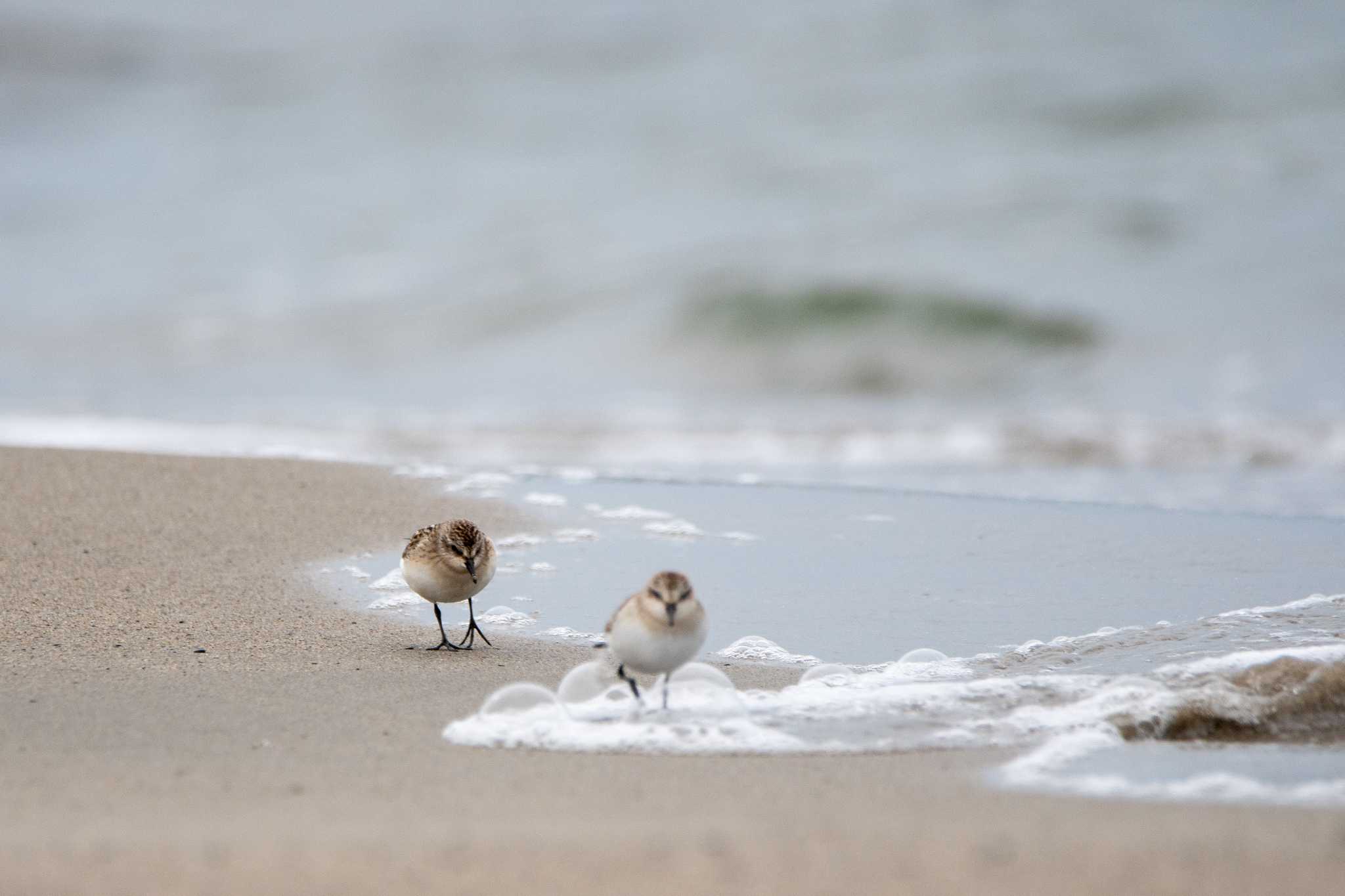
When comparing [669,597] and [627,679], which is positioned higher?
[669,597]

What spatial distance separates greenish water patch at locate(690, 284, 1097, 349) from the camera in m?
14.3

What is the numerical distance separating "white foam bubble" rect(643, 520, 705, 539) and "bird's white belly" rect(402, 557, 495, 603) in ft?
5.33

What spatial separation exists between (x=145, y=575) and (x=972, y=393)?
29.7 feet

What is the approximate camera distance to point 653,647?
3.79m

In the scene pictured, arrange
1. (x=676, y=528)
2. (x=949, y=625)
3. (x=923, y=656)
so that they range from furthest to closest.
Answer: (x=676, y=528) → (x=949, y=625) → (x=923, y=656)

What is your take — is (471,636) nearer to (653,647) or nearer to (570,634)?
(570,634)

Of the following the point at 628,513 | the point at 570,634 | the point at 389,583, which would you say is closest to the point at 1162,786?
the point at 570,634

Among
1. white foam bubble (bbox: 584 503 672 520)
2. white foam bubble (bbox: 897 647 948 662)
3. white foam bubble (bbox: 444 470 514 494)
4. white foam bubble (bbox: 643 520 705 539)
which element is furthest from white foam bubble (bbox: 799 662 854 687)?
white foam bubble (bbox: 444 470 514 494)

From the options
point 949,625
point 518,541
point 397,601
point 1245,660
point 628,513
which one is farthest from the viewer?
point 628,513

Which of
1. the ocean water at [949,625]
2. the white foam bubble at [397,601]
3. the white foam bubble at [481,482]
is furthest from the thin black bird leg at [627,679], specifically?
the white foam bubble at [481,482]

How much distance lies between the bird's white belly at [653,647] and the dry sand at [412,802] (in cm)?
34

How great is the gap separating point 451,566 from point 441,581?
8cm

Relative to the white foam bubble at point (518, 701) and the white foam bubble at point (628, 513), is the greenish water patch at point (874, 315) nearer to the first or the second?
the white foam bubble at point (628, 513)

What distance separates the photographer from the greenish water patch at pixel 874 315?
14336 mm
